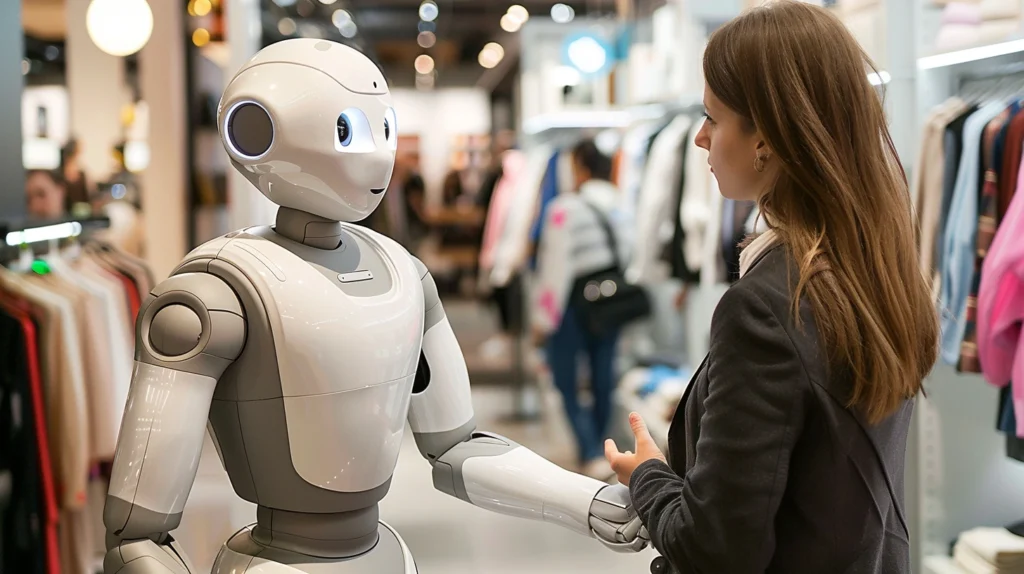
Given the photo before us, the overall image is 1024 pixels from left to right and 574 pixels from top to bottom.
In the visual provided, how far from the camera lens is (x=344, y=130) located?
4.99 feet

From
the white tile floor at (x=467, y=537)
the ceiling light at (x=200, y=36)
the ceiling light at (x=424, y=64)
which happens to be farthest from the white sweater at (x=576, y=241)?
the ceiling light at (x=424, y=64)

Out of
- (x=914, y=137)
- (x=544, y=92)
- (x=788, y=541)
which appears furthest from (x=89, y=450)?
(x=544, y=92)

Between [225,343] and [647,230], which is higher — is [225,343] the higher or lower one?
the higher one

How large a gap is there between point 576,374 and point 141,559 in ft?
13.6

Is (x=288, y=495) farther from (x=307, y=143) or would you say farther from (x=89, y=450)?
(x=89, y=450)

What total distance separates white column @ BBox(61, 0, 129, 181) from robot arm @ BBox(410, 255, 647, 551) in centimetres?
761

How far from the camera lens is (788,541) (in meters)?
1.28

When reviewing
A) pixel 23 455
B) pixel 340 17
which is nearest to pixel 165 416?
pixel 23 455

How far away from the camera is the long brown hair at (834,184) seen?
1.23 metres

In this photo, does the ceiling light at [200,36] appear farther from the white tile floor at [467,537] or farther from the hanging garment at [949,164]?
the hanging garment at [949,164]

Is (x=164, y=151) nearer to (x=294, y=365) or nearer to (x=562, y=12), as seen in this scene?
→ (x=294, y=365)

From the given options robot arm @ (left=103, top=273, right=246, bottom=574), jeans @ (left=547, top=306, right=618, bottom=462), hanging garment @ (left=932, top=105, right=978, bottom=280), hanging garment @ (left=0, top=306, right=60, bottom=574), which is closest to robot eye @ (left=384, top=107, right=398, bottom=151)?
robot arm @ (left=103, top=273, right=246, bottom=574)

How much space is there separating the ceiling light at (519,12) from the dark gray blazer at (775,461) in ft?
29.5

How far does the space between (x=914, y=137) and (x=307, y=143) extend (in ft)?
7.64
